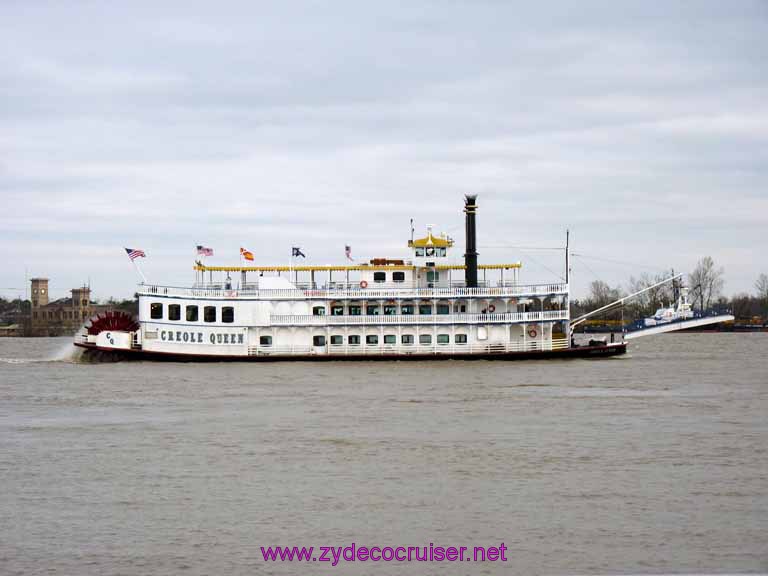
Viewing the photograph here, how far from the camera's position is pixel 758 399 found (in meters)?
37.9

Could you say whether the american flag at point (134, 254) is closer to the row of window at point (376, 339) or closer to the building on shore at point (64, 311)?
the row of window at point (376, 339)

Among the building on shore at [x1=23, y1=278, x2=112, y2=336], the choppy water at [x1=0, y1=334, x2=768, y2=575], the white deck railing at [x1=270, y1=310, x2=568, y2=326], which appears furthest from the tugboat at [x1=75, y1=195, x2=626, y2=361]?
the building on shore at [x1=23, y1=278, x2=112, y2=336]

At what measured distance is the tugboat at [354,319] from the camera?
54250mm

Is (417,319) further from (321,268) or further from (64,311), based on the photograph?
(64,311)

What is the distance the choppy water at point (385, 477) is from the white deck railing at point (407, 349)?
11725 mm

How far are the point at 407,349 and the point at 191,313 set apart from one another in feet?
38.4

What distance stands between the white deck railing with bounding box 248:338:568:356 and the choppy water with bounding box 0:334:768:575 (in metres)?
11.7

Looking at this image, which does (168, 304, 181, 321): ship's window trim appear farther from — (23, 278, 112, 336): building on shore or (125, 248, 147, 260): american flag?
(23, 278, 112, 336): building on shore

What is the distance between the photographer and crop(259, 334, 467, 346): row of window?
179 feet

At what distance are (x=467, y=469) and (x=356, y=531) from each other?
5876 mm

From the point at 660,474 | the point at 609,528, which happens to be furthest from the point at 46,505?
the point at 660,474

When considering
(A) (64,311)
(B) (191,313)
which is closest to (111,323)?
(B) (191,313)

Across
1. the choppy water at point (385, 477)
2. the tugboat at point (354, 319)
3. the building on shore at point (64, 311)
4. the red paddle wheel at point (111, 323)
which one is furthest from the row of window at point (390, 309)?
the building on shore at point (64, 311)

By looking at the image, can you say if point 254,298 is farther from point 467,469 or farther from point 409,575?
point 409,575
